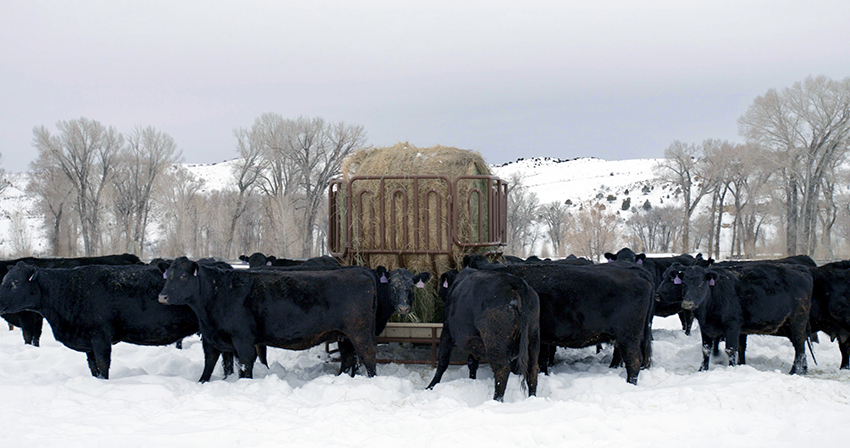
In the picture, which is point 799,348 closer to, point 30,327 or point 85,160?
point 30,327

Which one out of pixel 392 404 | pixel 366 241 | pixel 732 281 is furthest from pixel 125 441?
pixel 732 281

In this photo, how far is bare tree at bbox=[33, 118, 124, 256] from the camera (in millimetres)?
49438

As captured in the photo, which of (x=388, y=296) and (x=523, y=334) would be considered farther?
(x=388, y=296)

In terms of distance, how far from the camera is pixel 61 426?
16.9ft

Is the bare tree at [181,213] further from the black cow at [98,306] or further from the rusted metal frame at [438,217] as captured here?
the rusted metal frame at [438,217]

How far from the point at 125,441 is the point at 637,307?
5.60m

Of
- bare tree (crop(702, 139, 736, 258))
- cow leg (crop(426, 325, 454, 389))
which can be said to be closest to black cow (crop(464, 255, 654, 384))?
cow leg (crop(426, 325, 454, 389))

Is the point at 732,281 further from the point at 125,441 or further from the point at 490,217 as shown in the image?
the point at 125,441

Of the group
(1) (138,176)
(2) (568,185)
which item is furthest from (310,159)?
(2) (568,185)

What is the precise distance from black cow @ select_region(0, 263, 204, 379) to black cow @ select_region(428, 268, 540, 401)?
367 cm

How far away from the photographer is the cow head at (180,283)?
748cm

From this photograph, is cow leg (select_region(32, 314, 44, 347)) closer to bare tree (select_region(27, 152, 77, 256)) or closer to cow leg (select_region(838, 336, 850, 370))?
cow leg (select_region(838, 336, 850, 370))

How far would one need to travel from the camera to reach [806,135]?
43000mm

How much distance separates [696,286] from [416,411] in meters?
4.61
